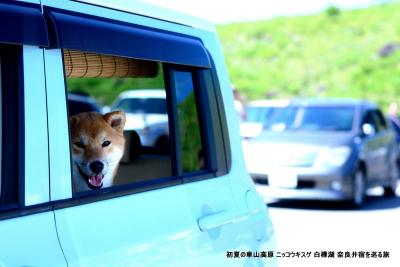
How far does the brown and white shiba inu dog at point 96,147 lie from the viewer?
263 cm

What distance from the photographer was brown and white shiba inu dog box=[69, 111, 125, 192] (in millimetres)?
2635

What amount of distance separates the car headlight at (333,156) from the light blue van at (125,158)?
6.62 m

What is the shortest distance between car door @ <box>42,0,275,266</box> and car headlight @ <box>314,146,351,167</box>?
6.64 metres

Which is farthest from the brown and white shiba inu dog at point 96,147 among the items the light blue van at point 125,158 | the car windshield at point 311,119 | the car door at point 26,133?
the car windshield at point 311,119

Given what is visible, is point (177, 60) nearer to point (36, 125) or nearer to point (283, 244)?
point (36, 125)

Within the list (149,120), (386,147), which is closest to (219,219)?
(149,120)

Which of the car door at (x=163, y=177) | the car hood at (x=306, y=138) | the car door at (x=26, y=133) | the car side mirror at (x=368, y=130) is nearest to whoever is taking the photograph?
the car door at (x=26, y=133)

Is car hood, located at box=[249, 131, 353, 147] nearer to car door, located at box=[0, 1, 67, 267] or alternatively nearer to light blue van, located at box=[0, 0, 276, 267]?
light blue van, located at box=[0, 0, 276, 267]

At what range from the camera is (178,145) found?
8.79 ft

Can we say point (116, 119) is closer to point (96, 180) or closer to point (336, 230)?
point (96, 180)

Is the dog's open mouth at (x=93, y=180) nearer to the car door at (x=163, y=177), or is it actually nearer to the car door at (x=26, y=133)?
the car door at (x=163, y=177)

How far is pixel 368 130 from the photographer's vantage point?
10.7 meters

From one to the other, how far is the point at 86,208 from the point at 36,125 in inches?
12.5

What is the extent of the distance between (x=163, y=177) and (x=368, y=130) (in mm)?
8536
